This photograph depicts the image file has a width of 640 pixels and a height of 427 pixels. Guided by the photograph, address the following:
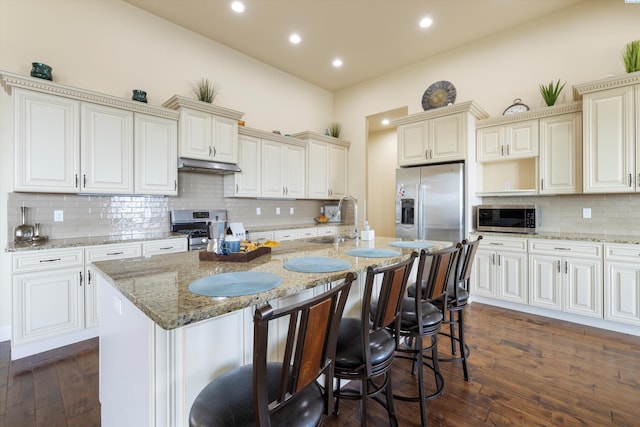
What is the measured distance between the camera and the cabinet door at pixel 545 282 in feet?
10.4

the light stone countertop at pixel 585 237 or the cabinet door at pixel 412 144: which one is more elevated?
the cabinet door at pixel 412 144

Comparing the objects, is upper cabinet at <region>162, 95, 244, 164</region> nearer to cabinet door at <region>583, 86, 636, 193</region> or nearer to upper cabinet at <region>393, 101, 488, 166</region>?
upper cabinet at <region>393, 101, 488, 166</region>

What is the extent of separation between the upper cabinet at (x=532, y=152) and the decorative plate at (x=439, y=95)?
2.42ft

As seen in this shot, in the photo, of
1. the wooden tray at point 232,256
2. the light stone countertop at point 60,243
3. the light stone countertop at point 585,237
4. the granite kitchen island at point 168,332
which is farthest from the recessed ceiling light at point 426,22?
the light stone countertop at point 60,243

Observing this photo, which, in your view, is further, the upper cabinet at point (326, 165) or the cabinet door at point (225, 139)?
the upper cabinet at point (326, 165)

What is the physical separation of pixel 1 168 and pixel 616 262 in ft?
19.5

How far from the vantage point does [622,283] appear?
111 inches

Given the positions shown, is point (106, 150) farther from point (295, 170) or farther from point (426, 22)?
point (426, 22)

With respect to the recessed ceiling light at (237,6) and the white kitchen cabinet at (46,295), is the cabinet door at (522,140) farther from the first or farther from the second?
the white kitchen cabinet at (46,295)

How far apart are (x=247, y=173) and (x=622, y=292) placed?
4420 millimetres

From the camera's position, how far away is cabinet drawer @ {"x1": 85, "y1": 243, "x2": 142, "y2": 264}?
270 centimetres

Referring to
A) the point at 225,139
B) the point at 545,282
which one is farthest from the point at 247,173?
the point at 545,282

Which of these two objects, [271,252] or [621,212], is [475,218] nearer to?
[621,212]

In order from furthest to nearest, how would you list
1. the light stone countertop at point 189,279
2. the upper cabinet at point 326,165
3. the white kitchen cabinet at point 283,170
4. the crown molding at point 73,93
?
the upper cabinet at point 326,165, the white kitchen cabinet at point 283,170, the crown molding at point 73,93, the light stone countertop at point 189,279
